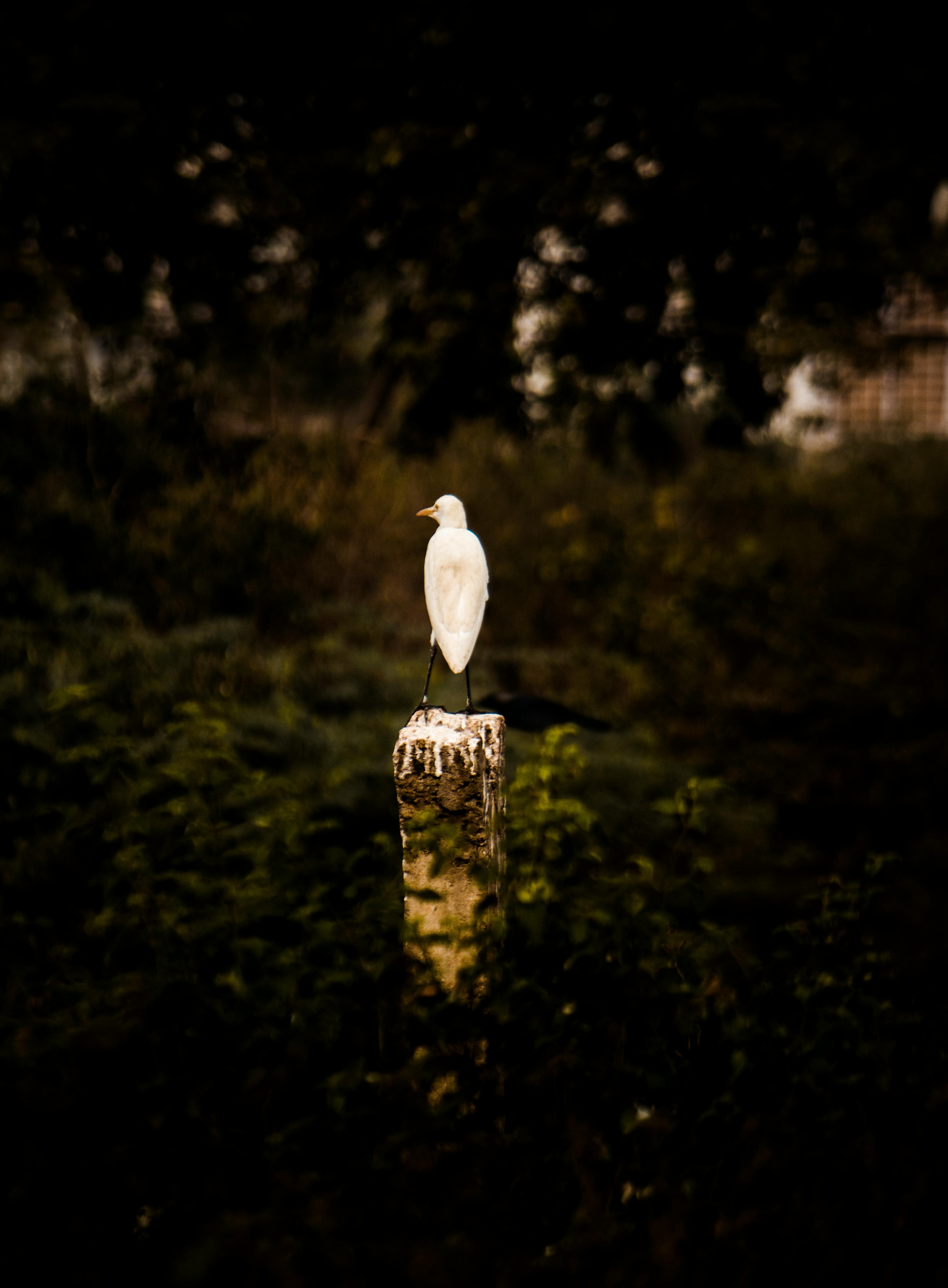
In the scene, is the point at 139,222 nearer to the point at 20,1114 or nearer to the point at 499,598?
the point at 499,598

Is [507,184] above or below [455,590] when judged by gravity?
above

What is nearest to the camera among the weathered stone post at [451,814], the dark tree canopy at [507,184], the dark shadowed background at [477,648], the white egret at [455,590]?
the dark shadowed background at [477,648]

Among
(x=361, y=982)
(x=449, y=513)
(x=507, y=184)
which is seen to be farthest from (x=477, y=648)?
(x=361, y=982)

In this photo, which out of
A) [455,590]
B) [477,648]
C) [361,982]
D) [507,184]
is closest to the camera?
[361,982]

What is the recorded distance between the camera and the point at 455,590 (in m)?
2.59

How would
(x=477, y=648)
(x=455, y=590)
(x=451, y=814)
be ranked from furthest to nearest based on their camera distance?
(x=477, y=648), (x=455, y=590), (x=451, y=814)

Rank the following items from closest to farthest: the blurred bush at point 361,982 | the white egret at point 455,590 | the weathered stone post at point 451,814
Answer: the blurred bush at point 361,982 < the weathered stone post at point 451,814 < the white egret at point 455,590

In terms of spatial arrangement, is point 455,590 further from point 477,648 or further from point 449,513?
point 477,648

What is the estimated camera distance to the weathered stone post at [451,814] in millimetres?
2326

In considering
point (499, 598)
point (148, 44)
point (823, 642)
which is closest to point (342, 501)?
point (499, 598)

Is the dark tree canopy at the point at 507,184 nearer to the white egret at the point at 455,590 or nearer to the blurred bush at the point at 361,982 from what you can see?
the blurred bush at the point at 361,982

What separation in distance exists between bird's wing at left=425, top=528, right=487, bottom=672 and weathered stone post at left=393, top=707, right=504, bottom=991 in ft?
0.66

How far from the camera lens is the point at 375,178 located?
20.4 ft

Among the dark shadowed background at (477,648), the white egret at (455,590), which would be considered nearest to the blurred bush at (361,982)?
the dark shadowed background at (477,648)
